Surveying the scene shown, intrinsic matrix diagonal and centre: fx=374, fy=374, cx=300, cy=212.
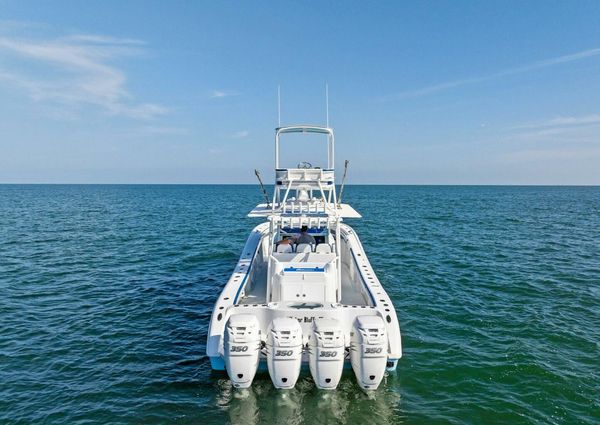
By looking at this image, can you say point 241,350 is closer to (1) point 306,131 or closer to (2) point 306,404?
(2) point 306,404

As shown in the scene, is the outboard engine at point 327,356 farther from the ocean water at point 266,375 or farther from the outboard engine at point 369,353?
the ocean water at point 266,375

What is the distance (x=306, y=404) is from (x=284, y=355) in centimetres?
111

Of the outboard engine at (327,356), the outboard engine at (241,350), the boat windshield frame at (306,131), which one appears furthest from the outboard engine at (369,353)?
the boat windshield frame at (306,131)

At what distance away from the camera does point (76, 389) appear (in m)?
7.28

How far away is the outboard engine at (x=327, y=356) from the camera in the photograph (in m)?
6.10

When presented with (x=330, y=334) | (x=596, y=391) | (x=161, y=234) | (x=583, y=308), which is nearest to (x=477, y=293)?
(x=583, y=308)

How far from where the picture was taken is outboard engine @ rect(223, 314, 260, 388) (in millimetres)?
6168

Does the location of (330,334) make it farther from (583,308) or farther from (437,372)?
(583,308)

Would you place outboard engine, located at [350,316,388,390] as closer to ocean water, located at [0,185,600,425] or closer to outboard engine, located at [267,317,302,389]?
ocean water, located at [0,185,600,425]

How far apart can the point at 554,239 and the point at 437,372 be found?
2221cm

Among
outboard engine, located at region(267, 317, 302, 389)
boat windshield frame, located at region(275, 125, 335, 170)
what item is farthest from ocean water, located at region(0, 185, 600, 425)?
boat windshield frame, located at region(275, 125, 335, 170)

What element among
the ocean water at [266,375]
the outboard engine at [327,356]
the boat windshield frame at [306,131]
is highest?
the boat windshield frame at [306,131]

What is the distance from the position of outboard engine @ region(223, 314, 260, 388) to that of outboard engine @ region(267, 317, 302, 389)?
279 millimetres

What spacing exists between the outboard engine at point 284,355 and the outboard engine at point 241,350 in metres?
0.28
